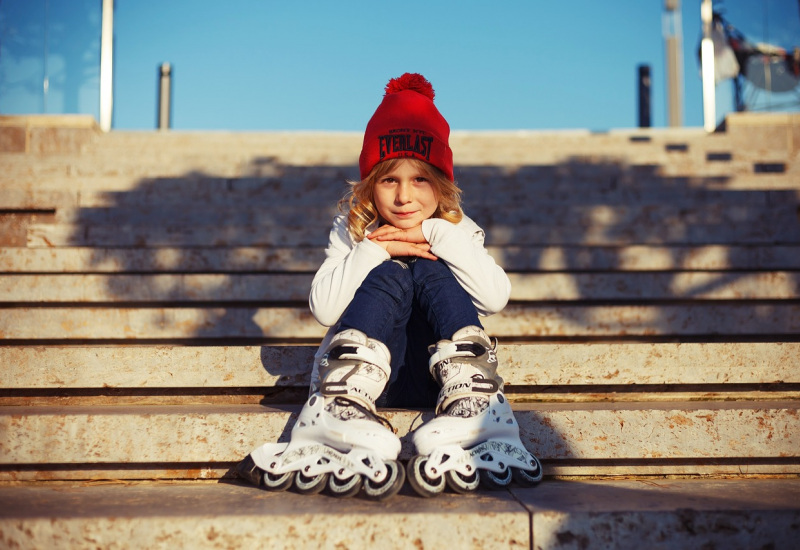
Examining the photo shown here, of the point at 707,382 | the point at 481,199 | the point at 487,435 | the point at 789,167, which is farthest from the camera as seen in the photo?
the point at 789,167

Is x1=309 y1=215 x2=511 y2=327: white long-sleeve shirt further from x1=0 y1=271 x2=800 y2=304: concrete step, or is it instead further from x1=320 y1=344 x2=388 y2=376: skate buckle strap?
x1=0 y1=271 x2=800 y2=304: concrete step

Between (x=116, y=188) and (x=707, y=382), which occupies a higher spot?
(x=116, y=188)

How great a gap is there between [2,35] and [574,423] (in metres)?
6.41

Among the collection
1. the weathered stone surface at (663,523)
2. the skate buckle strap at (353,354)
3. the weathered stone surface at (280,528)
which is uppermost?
the skate buckle strap at (353,354)

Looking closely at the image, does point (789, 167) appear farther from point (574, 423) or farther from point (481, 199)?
point (574, 423)

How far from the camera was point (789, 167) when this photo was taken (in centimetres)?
508

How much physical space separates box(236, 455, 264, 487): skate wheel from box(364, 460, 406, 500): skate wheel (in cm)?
Result: 30

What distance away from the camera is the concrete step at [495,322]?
266 centimetres

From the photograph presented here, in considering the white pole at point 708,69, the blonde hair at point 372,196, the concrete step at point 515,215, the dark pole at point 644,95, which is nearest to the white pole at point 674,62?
the dark pole at point 644,95

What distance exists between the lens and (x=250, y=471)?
5.32 feet

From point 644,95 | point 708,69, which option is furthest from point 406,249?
point 644,95

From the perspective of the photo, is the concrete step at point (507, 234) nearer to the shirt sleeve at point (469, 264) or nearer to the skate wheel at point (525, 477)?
the shirt sleeve at point (469, 264)

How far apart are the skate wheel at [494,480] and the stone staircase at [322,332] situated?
0.17ft

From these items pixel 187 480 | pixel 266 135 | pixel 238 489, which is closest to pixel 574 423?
pixel 238 489
